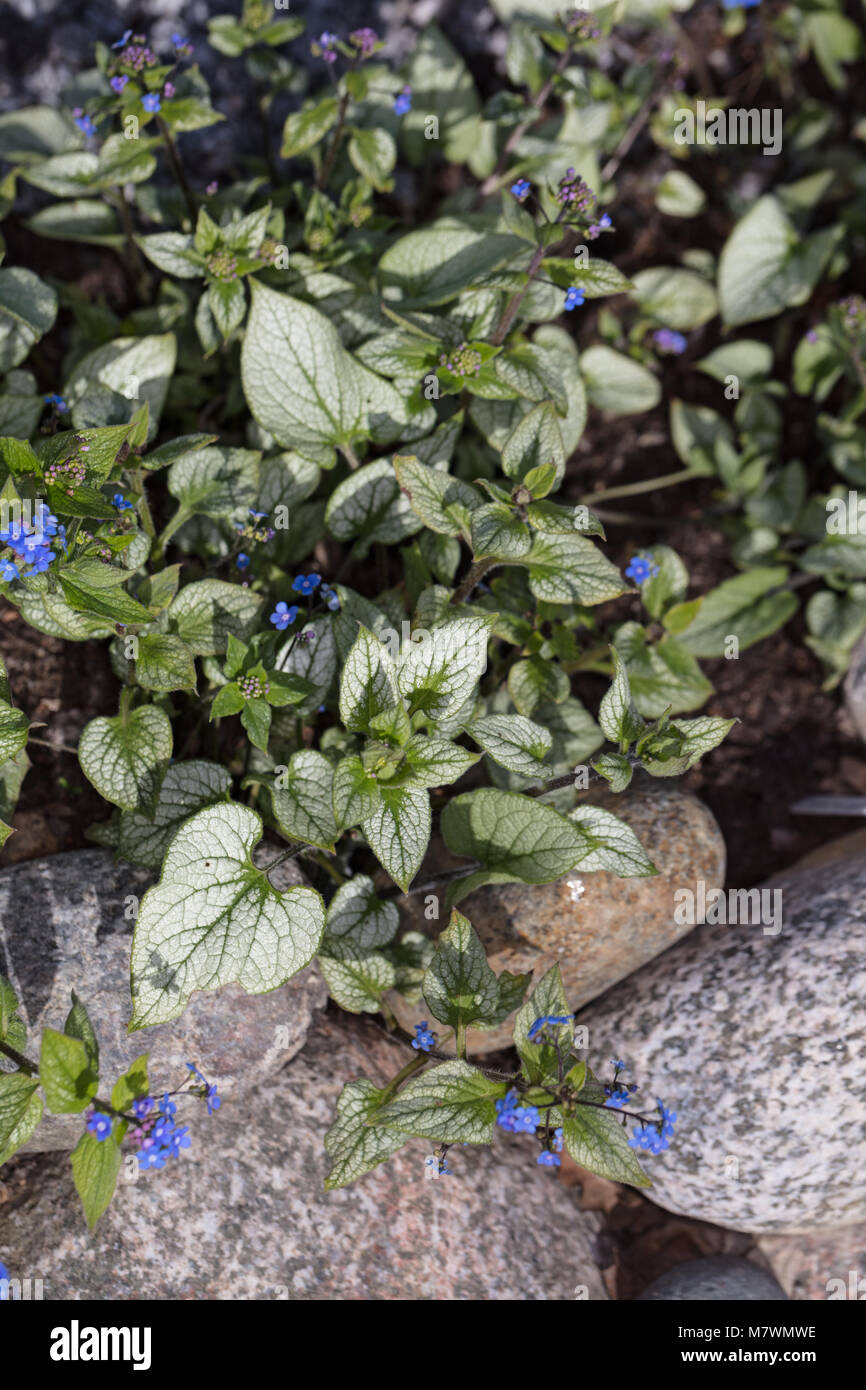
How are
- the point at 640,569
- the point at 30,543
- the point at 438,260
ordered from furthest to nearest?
the point at 438,260
the point at 640,569
the point at 30,543

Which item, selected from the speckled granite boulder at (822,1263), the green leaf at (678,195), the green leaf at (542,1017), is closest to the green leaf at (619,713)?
the green leaf at (542,1017)

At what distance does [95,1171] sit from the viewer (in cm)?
255

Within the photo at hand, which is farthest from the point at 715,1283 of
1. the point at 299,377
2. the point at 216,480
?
the point at 299,377

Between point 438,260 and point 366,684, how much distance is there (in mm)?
1762

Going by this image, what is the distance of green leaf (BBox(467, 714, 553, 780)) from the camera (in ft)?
9.77

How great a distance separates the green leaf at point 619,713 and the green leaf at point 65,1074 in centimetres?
161

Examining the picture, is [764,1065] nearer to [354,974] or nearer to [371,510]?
[354,974]

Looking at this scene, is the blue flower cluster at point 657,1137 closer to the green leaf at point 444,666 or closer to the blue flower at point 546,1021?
the blue flower at point 546,1021

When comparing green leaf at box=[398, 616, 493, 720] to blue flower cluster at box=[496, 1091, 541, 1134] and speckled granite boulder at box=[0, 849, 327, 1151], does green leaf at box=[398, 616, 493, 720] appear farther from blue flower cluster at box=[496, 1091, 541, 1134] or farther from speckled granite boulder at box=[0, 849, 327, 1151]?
blue flower cluster at box=[496, 1091, 541, 1134]

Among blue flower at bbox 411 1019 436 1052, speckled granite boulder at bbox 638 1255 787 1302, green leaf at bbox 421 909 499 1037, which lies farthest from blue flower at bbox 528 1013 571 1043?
speckled granite boulder at bbox 638 1255 787 1302

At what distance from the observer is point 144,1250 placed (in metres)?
3.11

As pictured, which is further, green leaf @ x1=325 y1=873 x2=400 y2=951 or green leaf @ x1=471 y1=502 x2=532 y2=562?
green leaf @ x1=325 y1=873 x2=400 y2=951

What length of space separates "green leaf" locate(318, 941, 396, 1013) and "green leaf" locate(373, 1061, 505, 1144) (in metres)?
0.49
